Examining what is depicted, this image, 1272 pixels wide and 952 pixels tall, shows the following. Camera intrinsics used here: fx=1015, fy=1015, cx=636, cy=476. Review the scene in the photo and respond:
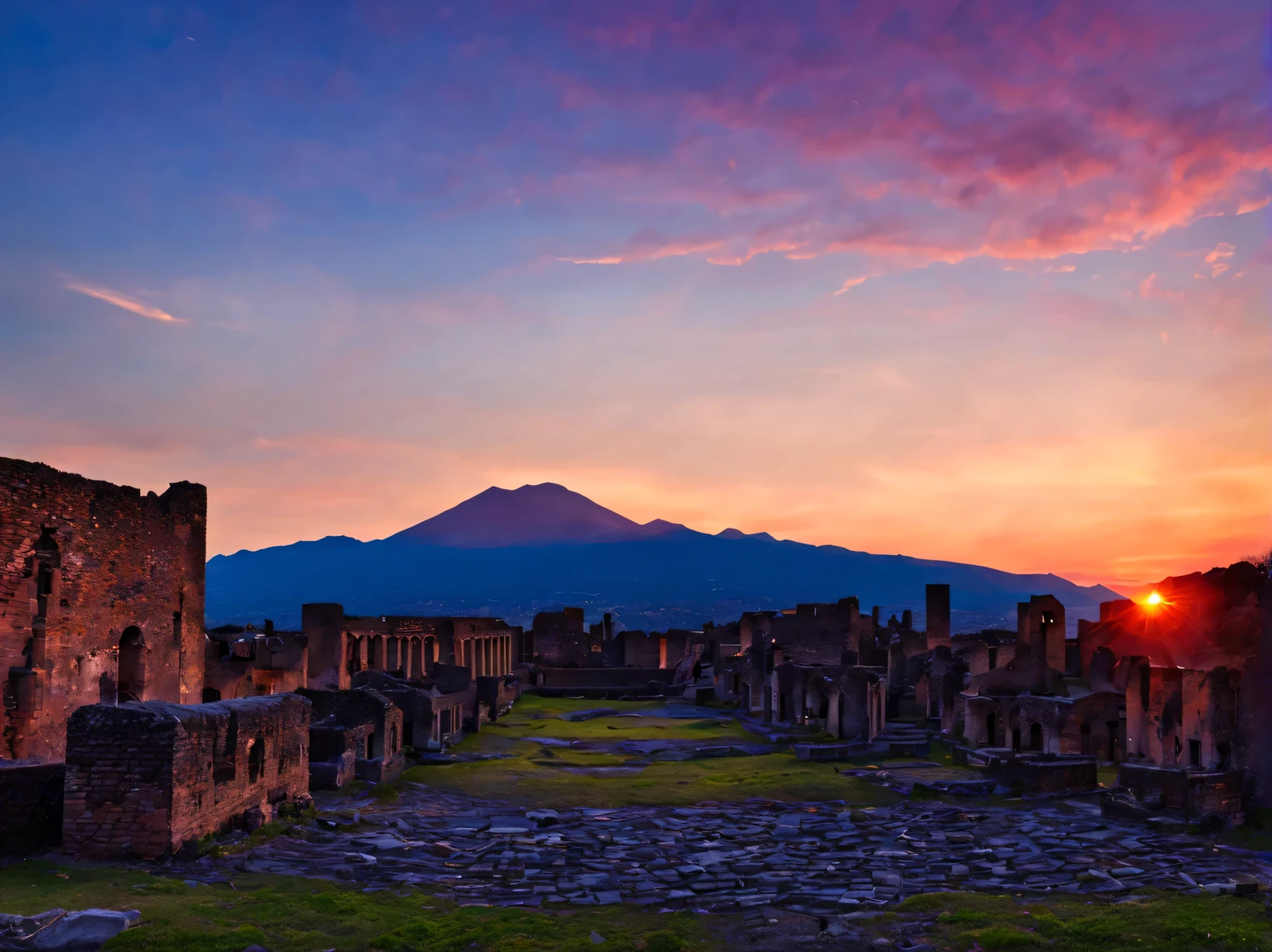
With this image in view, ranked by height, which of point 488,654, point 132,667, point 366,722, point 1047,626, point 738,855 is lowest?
point 738,855

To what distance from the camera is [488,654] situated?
2985 inches

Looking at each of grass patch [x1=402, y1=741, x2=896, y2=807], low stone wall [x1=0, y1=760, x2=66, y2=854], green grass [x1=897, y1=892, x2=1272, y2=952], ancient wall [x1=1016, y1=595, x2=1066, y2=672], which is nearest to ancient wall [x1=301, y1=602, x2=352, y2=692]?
grass patch [x1=402, y1=741, x2=896, y2=807]

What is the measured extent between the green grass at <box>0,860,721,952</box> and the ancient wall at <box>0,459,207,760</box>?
956cm

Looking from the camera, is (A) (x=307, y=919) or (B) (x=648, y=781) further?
(B) (x=648, y=781)

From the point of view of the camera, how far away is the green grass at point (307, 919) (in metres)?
14.6

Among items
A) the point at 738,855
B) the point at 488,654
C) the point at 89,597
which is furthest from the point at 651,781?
the point at 488,654

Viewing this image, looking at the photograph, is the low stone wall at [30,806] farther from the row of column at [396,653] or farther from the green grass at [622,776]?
the row of column at [396,653]

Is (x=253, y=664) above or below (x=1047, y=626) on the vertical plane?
below

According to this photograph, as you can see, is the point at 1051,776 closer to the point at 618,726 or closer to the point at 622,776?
the point at 622,776

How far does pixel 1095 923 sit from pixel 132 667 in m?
28.0

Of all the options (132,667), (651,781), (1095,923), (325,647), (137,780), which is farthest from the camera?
(325,647)

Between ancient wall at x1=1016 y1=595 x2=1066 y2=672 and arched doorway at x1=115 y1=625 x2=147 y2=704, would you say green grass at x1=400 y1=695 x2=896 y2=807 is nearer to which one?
arched doorway at x1=115 y1=625 x2=147 y2=704

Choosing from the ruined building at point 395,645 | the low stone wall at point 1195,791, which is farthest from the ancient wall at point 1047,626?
the ruined building at point 395,645

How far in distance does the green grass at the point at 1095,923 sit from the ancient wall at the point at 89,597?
21.2 m
